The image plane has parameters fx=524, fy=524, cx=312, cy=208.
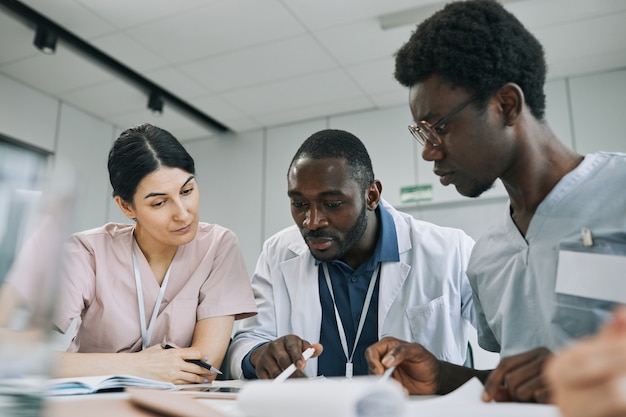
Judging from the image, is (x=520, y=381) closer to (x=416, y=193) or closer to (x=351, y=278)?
(x=351, y=278)

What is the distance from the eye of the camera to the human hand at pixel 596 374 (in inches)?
14.2

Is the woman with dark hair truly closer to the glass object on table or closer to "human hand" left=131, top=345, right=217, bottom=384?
"human hand" left=131, top=345, right=217, bottom=384

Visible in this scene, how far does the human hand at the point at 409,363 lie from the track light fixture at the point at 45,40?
306 cm

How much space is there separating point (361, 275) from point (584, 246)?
76 centimetres

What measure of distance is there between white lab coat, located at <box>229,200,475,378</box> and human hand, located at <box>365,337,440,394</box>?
1.57 feet

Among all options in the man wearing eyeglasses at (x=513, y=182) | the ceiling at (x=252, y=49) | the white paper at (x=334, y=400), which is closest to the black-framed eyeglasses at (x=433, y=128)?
the man wearing eyeglasses at (x=513, y=182)

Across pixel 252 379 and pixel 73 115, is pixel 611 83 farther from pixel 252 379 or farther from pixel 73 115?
pixel 73 115

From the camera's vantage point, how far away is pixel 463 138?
1.16 meters

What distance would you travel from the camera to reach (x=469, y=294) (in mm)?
1649

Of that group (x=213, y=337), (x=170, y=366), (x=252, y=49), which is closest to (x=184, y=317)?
(x=213, y=337)

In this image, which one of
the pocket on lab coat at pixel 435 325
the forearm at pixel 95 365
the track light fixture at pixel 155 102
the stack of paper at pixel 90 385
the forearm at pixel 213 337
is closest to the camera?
the stack of paper at pixel 90 385

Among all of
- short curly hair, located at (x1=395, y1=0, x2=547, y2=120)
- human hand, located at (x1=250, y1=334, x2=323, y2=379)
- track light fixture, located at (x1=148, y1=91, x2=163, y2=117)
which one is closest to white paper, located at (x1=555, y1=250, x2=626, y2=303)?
short curly hair, located at (x1=395, y1=0, x2=547, y2=120)

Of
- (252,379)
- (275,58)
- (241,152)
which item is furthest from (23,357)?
(241,152)

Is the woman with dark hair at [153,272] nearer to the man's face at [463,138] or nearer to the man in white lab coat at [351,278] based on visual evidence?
the man in white lab coat at [351,278]
